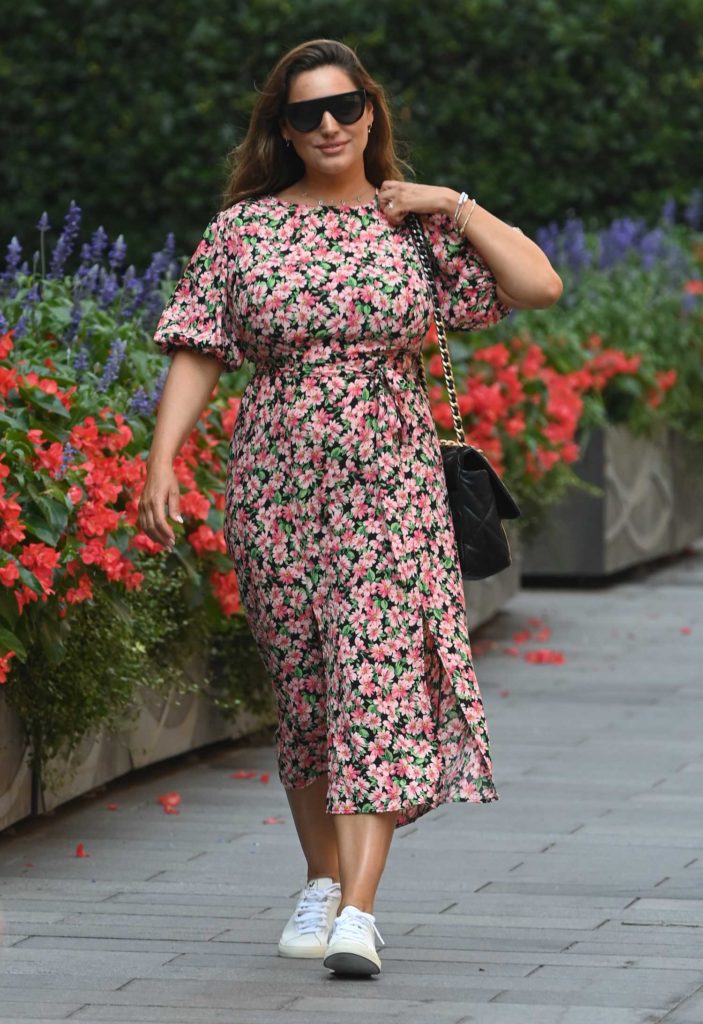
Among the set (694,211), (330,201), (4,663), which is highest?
(694,211)

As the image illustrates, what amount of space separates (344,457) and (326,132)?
59 cm

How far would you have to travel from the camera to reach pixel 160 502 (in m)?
3.76

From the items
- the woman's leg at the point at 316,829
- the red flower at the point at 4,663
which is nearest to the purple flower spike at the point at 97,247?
the red flower at the point at 4,663

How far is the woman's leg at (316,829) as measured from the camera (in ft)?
13.0

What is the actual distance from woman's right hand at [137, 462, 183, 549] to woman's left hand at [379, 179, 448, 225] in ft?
2.02

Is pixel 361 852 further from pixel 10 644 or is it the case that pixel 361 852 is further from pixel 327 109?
pixel 327 109

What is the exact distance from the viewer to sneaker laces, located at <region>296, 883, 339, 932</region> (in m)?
3.86

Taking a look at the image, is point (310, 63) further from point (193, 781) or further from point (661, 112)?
point (661, 112)

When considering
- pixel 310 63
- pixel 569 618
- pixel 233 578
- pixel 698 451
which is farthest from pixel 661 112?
pixel 310 63

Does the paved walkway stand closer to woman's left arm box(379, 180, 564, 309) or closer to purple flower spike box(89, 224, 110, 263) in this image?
woman's left arm box(379, 180, 564, 309)

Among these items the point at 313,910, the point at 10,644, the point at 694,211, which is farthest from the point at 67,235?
the point at 694,211

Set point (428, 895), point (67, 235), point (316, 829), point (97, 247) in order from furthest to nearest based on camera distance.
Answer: point (97, 247) < point (67, 235) < point (428, 895) < point (316, 829)

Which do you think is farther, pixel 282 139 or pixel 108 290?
pixel 108 290

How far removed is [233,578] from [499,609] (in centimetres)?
338
